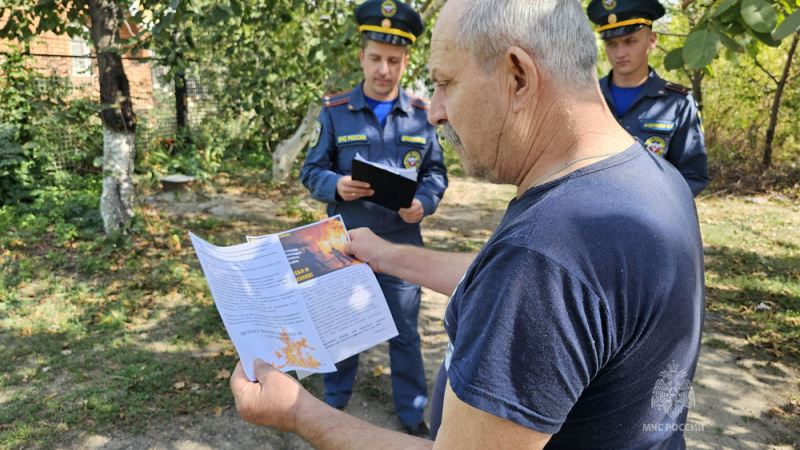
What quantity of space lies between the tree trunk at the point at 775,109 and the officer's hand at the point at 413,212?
9.25 meters

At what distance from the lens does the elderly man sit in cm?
84

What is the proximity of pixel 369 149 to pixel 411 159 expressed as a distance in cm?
27

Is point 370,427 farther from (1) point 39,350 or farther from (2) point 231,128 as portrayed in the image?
(2) point 231,128

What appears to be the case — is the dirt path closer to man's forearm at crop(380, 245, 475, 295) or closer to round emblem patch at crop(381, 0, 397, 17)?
man's forearm at crop(380, 245, 475, 295)

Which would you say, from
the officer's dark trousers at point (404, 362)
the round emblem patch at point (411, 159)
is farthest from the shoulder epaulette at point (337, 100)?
the officer's dark trousers at point (404, 362)

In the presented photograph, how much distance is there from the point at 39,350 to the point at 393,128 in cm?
302

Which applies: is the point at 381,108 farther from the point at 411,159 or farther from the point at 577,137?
the point at 577,137

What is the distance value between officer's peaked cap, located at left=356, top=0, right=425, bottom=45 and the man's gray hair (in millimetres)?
2390

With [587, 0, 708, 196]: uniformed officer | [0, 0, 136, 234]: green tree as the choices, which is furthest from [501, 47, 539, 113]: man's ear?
[0, 0, 136, 234]: green tree

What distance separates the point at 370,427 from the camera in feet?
4.09

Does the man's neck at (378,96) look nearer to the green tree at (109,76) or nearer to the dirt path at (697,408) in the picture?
the dirt path at (697,408)

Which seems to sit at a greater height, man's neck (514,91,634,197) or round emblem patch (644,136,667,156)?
man's neck (514,91,634,197)

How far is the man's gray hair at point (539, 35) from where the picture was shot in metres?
0.98

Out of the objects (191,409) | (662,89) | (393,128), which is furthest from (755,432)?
(191,409)
